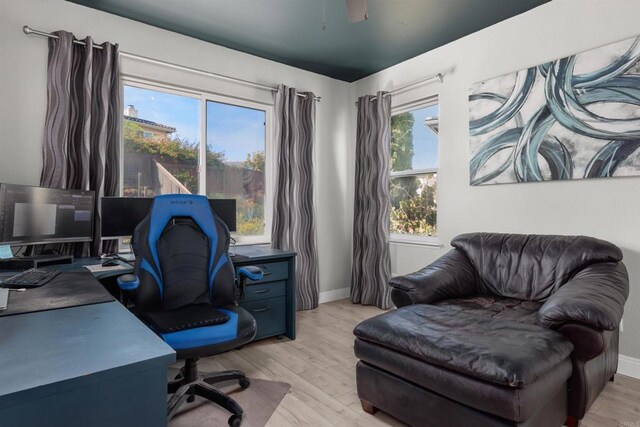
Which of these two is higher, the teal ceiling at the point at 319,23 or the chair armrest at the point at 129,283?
the teal ceiling at the point at 319,23

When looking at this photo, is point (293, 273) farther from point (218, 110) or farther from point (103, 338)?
point (103, 338)

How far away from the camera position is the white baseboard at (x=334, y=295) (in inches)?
161

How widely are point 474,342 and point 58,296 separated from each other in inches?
69.1

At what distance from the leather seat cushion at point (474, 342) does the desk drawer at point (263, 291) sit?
1121 millimetres

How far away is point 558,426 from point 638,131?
72.8 inches

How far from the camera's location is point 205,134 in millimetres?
3367

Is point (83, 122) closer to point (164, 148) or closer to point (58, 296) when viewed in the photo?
point (164, 148)

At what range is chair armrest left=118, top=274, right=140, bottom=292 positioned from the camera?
1.79 metres

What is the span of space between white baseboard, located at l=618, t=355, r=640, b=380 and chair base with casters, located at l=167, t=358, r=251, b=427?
2.45 meters

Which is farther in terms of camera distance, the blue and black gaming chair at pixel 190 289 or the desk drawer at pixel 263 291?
the desk drawer at pixel 263 291

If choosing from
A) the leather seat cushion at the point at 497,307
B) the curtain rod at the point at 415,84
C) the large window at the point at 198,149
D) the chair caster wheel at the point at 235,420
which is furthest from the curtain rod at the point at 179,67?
the chair caster wheel at the point at 235,420

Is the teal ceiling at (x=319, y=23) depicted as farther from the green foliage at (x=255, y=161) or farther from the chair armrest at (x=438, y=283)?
the chair armrest at (x=438, y=283)

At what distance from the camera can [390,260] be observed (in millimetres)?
3807

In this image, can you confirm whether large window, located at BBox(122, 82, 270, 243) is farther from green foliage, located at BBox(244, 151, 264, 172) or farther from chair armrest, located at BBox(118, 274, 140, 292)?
chair armrest, located at BBox(118, 274, 140, 292)
